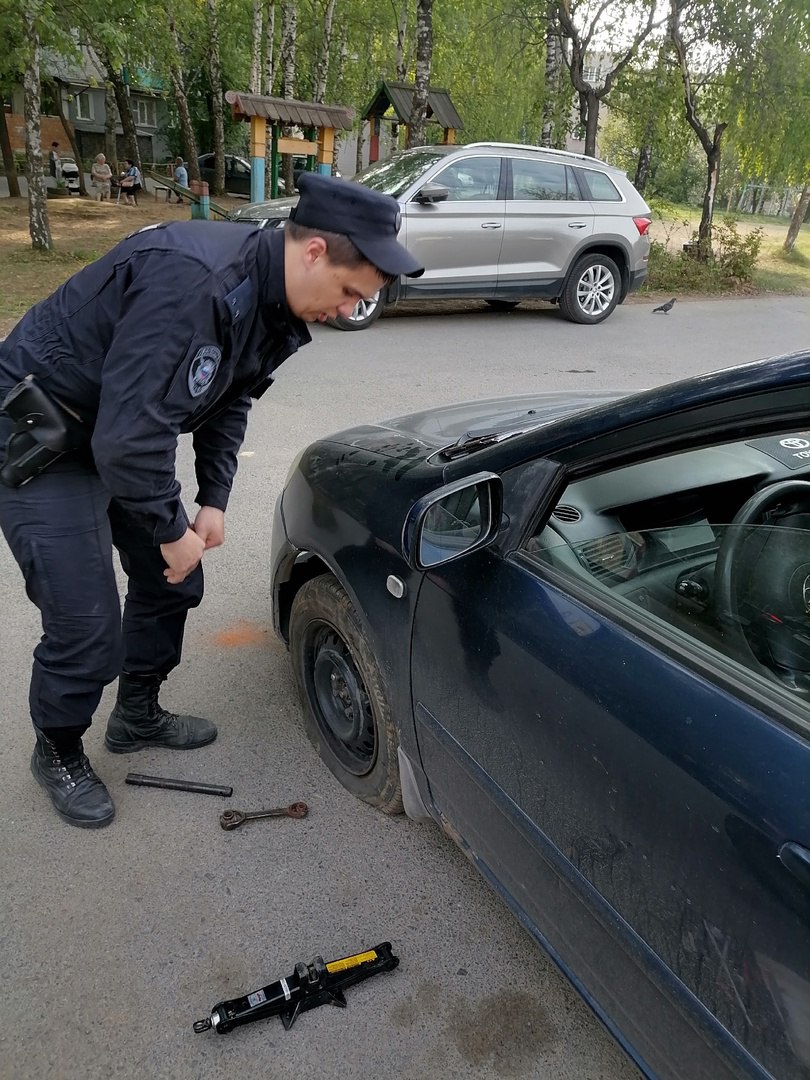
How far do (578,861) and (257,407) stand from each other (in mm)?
5233

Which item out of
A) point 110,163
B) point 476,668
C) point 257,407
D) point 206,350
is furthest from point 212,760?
point 110,163

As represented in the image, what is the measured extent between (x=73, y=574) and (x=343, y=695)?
0.89 m

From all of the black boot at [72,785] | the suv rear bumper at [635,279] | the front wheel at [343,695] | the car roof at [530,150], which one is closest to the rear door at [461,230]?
the car roof at [530,150]

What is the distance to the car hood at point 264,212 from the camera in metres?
8.54

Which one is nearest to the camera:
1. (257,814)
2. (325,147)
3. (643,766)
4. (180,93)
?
(643,766)

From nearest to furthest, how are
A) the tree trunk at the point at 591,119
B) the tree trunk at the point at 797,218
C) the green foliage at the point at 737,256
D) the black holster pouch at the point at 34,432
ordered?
the black holster pouch at the point at 34,432, the green foliage at the point at 737,256, the tree trunk at the point at 591,119, the tree trunk at the point at 797,218

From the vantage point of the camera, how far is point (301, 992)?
6.38 ft

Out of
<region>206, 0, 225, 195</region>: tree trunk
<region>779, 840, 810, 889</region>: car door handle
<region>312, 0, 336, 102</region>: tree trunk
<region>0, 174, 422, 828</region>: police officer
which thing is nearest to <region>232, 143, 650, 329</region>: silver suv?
<region>0, 174, 422, 828</region>: police officer

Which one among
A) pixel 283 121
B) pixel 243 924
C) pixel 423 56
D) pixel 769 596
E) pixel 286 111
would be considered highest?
pixel 423 56

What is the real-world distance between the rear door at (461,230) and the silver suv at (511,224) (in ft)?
0.04

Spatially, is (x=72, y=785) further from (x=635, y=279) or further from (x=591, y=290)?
(x=635, y=279)

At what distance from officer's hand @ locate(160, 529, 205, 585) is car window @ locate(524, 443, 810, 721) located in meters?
0.86

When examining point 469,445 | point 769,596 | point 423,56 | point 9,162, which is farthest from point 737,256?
point 9,162

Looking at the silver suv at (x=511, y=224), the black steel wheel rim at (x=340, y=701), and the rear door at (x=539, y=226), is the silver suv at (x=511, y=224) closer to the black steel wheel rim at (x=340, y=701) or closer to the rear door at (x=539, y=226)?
the rear door at (x=539, y=226)
